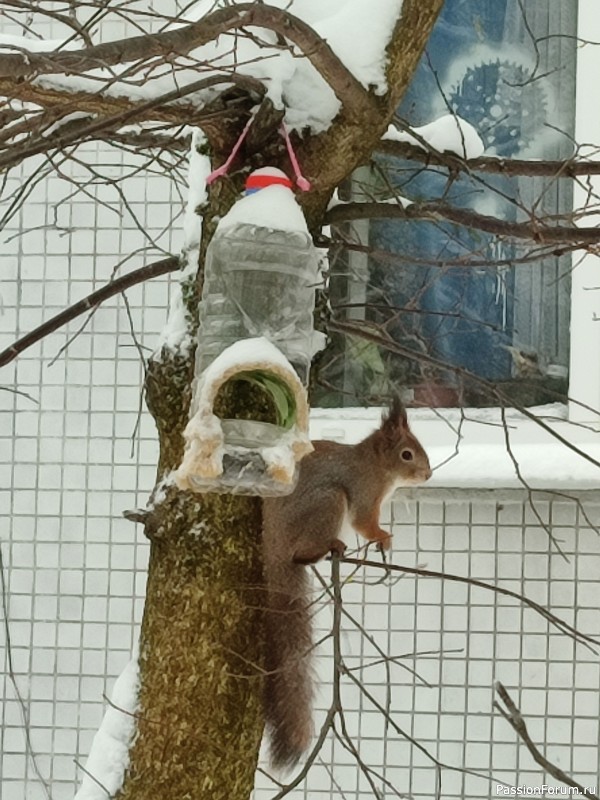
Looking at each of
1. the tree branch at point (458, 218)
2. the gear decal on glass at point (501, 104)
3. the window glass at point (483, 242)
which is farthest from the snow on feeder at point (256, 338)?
the gear decal on glass at point (501, 104)

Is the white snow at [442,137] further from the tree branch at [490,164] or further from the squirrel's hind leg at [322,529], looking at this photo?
the squirrel's hind leg at [322,529]

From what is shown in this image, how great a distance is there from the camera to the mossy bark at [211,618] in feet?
5.76

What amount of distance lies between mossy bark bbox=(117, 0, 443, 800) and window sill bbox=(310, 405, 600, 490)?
124 cm

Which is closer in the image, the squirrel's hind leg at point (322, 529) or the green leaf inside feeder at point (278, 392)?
the green leaf inside feeder at point (278, 392)

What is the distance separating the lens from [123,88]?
5.61 ft

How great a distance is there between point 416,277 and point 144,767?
2.00 m

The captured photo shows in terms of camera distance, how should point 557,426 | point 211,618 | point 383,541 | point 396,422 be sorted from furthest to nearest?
point 557,426 < point 396,422 < point 383,541 < point 211,618

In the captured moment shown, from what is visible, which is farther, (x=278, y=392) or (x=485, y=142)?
(x=485, y=142)

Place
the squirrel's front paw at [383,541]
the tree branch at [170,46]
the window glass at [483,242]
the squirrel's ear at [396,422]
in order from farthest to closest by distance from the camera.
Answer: the window glass at [483,242] → the squirrel's ear at [396,422] → the squirrel's front paw at [383,541] → the tree branch at [170,46]

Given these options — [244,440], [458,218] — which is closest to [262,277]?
[244,440]

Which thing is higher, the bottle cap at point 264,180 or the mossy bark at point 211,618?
the bottle cap at point 264,180

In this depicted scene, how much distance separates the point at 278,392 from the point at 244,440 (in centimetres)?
8

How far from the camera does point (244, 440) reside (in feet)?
5.45

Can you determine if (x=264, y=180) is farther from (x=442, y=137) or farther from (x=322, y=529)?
(x=322, y=529)
